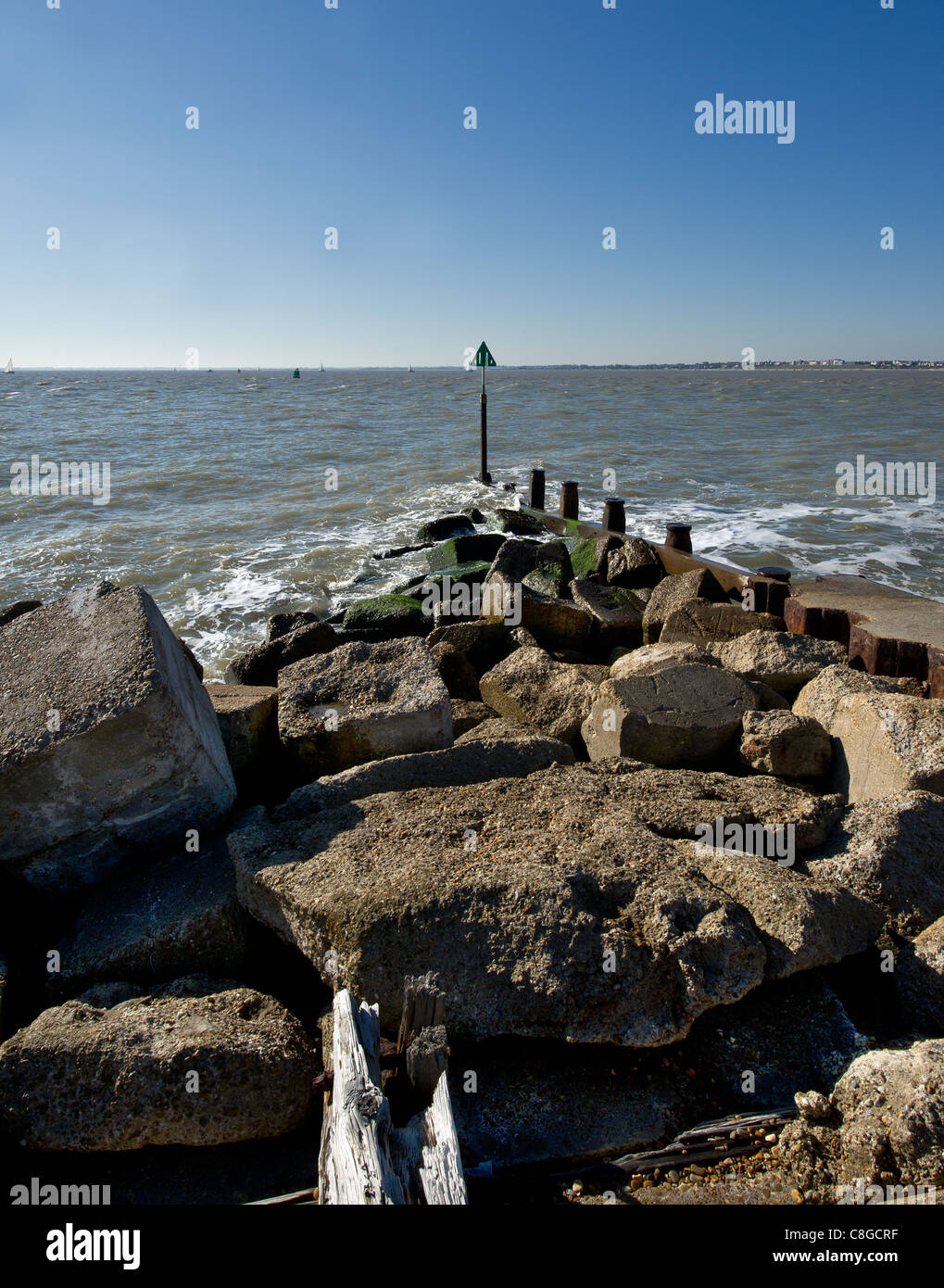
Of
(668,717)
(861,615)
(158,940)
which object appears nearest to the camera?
(158,940)

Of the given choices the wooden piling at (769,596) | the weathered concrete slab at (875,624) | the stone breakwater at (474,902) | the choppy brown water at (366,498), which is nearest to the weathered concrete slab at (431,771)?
the stone breakwater at (474,902)

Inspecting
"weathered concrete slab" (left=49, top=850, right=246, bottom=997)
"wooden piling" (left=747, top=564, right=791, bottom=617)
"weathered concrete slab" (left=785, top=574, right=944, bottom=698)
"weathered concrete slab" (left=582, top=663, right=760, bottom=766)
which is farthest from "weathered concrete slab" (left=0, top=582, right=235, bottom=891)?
"wooden piling" (left=747, top=564, right=791, bottom=617)

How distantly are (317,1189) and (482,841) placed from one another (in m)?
1.24

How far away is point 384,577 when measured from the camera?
11961 millimetres

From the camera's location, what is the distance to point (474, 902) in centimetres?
262

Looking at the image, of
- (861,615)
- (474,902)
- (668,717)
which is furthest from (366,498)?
(474,902)

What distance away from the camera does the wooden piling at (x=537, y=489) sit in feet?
51.2

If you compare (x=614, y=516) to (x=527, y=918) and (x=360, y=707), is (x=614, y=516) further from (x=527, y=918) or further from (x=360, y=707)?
(x=527, y=918)

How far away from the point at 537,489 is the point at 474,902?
13682 mm

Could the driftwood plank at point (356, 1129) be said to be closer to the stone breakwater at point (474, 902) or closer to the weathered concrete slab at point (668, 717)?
the stone breakwater at point (474, 902)

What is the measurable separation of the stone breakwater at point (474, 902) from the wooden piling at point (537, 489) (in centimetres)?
1140
